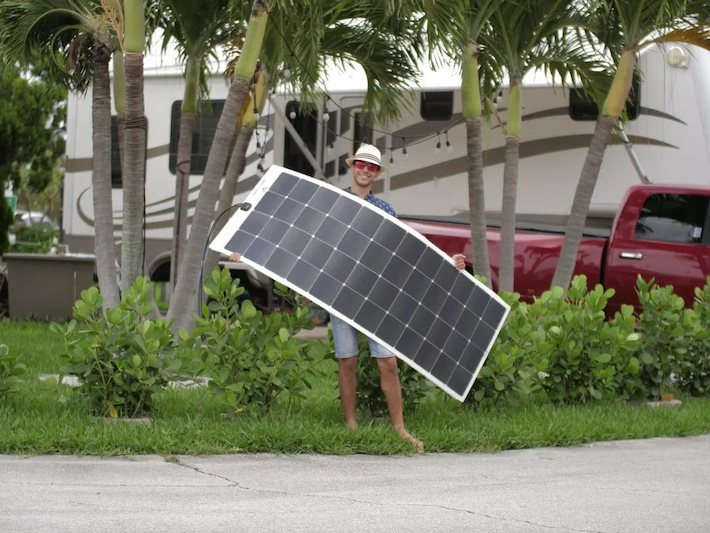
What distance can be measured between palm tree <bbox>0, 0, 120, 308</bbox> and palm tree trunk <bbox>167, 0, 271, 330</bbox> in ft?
1.85

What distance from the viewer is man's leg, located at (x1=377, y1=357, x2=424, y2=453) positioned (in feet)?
21.1

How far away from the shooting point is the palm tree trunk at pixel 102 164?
902 cm

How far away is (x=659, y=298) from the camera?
8.40 metres

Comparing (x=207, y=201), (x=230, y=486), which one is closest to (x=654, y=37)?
(x=207, y=201)

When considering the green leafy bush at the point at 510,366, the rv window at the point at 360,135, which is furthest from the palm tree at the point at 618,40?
the rv window at the point at 360,135

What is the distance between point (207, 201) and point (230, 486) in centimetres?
382

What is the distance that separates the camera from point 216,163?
28.7 feet

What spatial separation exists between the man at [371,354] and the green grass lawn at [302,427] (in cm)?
10

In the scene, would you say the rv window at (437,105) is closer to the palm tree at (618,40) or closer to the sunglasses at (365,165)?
the palm tree at (618,40)

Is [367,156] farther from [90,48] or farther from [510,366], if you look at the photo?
[90,48]

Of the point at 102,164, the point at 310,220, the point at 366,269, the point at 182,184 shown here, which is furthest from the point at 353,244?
the point at 182,184

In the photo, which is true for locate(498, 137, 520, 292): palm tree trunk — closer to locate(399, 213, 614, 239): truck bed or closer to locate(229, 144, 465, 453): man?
locate(399, 213, 614, 239): truck bed

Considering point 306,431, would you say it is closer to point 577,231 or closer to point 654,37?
point 577,231

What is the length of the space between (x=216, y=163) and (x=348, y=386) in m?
2.87
